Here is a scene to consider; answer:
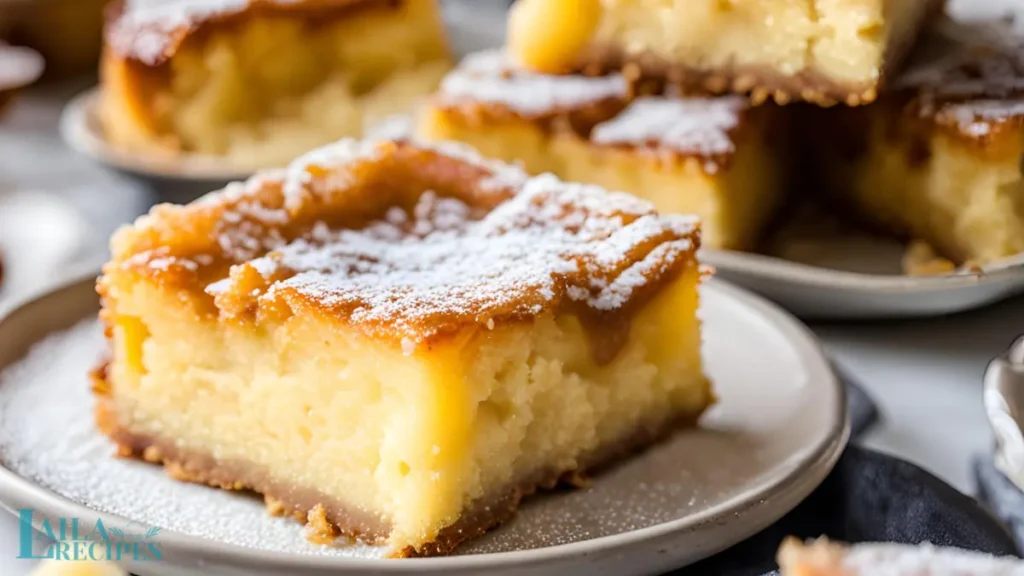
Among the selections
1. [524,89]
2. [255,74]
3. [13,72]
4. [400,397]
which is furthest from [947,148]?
[13,72]

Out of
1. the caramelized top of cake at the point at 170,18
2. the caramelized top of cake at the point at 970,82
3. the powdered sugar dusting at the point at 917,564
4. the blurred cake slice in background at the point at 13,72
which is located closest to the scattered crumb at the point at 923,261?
the caramelized top of cake at the point at 970,82

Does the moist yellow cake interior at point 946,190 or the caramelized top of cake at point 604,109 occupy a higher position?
the caramelized top of cake at point 604,109

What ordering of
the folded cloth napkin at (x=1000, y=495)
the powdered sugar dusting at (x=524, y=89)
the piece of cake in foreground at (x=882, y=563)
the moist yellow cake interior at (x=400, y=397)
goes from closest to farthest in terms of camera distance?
the piece of cake in foreground at (x=882, y=563), the moist yellow cake interior at (x=400, y=397), the folded cloth napkin at (x=1000, y=495), the powdered sugar dusting at (x=524, y=89)

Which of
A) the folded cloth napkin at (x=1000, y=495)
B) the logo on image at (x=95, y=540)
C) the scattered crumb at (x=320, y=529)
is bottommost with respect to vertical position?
the folded cloth napkin at (x=1000, y=495)

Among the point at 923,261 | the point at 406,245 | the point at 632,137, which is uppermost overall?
the point at 406,245

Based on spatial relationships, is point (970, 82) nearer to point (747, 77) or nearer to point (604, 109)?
point (747, 77)

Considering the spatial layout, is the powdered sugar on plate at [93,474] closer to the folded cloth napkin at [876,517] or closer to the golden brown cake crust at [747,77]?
the folded cloth napkin at [876,517]

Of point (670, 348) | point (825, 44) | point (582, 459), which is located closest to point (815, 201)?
point (825, 44)

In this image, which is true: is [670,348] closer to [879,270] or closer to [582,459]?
[582,459]
